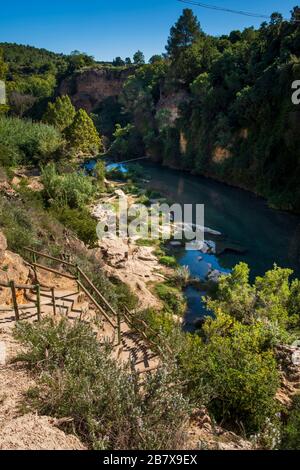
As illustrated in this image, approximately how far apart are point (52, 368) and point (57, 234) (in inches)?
406

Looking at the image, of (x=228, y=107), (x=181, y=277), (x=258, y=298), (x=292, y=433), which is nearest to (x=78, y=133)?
(x=228, y=107)

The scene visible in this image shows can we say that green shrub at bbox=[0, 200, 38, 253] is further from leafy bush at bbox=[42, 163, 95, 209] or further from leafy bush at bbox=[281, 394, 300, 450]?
leafy bush at bbox=[281, 394, 300, 450]

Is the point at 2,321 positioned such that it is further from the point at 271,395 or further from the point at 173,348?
the point at 271,395

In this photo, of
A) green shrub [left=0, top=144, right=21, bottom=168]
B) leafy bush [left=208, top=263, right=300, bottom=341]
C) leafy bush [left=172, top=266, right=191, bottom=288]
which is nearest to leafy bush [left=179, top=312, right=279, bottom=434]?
leafy bush [left=208, top=263, right=300, bottom=341]

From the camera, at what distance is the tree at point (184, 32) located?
181 ft

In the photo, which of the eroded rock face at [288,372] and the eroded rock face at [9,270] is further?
the eroded rock face at [9,270]

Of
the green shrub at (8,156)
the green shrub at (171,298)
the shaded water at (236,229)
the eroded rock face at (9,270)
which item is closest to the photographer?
the eroded rock face at (9,270)

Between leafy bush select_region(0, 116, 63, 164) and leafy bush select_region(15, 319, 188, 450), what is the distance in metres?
29.9

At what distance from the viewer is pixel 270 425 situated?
16.0ft

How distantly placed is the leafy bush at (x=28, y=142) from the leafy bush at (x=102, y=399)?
2994 centimetres

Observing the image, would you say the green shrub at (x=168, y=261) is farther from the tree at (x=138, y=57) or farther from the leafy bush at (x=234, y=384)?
the tree at (x=138, y=57)

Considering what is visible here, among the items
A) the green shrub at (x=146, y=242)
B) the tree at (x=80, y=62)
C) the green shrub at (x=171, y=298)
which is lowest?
the green shrub at (x=171, y=298)

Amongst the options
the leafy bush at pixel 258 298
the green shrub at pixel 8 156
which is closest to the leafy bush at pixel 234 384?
the leafy bush at pixel 258 298

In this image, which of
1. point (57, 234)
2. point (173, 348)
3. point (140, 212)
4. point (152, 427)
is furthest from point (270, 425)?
point (140, 212)
